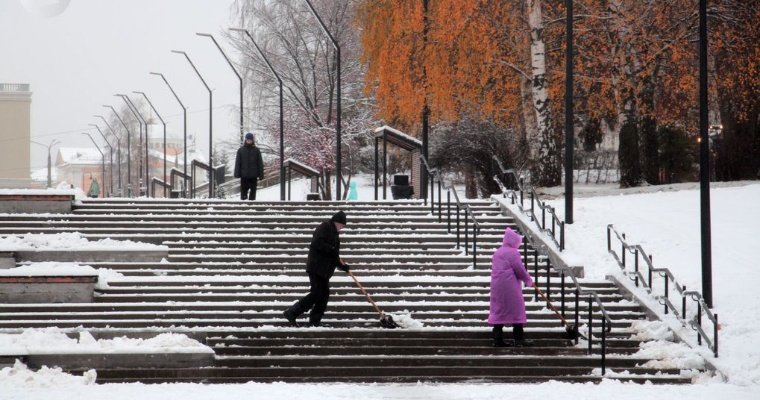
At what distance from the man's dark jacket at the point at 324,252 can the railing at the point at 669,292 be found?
177 inches

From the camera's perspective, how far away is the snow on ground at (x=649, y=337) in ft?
45.5

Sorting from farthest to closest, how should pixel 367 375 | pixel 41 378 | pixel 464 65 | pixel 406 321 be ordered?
pixel 464 65, pixel 406 321, pixel 367 375, pixel 41 378

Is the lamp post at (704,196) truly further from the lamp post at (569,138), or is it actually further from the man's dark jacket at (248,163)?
the man's dark jacket at (248,163)

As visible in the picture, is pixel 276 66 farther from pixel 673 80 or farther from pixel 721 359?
pixel 721 359

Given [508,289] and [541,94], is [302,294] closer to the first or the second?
[508,289]

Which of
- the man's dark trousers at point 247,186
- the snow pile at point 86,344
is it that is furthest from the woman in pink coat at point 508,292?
the man's dark trousers at point 247,186

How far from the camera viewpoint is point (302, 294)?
61.3 ft

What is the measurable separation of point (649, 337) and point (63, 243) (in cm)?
1065

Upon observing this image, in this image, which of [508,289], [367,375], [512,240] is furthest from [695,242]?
[367,375]

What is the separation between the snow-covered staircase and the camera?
15.3 m

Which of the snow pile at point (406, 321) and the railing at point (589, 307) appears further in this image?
the snow pile at point (406, 321)

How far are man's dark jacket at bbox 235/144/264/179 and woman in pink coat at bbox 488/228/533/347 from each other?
1133 centimetres

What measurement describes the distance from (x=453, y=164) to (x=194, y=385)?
28113 millimetres

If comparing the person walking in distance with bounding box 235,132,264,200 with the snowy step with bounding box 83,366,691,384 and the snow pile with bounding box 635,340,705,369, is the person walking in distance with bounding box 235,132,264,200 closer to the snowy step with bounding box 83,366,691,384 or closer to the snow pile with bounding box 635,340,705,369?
the snowy step with bounding box 83,366,691,384
